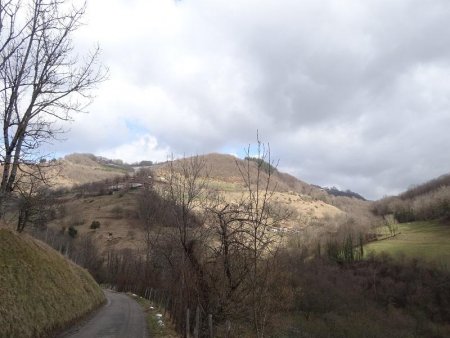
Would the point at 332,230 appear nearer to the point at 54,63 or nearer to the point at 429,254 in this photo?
the point at 429,254

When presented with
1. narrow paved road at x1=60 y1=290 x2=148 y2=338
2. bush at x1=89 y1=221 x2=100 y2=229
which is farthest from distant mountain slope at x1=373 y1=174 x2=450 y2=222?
narrow paved road at x1=60 y1=290 x2=148 y2=338

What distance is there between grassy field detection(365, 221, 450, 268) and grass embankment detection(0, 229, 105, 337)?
4088 inches

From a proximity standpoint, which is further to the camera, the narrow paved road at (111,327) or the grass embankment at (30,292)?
the narrow paved road at (111,327)

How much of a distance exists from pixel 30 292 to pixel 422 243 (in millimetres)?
126073

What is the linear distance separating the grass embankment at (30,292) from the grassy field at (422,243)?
104m

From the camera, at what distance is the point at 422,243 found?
127 m

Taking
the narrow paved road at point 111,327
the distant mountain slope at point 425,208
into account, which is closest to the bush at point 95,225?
the distant mountain slope at point 425,208

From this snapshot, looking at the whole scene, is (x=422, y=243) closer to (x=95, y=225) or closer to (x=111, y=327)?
(x=95, y=225)

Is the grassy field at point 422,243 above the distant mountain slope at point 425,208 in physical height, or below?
below

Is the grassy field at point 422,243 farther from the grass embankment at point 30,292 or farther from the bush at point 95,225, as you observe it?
the grass embankment at point 30,292

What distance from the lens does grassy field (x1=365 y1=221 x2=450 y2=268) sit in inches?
4513

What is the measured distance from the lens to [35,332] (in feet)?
53.4

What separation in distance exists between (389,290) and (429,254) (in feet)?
69.2

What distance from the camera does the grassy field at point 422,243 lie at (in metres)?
115
